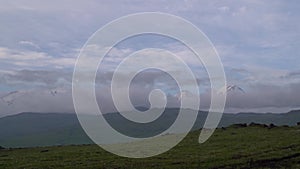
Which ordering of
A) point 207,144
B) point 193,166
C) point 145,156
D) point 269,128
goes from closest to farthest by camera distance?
point 193,166 < point 145,156 < point 207,144 < point 269,128

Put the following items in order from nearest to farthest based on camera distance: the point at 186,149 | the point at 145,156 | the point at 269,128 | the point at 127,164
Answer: the point at 127,164
the point at 145,156
the point at 186,149
the point at 269,128

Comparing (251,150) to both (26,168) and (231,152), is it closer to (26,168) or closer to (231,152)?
(231,152)

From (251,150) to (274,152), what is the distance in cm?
416

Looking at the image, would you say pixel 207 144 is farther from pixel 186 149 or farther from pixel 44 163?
pixel 44 163

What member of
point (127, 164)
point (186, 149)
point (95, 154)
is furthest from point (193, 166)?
point (95, 154)

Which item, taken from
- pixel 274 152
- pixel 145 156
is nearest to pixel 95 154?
pixel 145 156

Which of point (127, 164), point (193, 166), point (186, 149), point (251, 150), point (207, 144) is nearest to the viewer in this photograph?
point (193, 166)

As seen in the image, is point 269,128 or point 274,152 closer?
point 274,152

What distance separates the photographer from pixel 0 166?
184 feet

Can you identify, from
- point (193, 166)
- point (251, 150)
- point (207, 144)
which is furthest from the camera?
point (207, 144)

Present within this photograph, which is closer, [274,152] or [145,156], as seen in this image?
[274,152]

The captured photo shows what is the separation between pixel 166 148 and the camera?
6688 cm

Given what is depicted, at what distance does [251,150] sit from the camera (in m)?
55.1

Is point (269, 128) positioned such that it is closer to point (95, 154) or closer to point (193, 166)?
point (95, 154)
